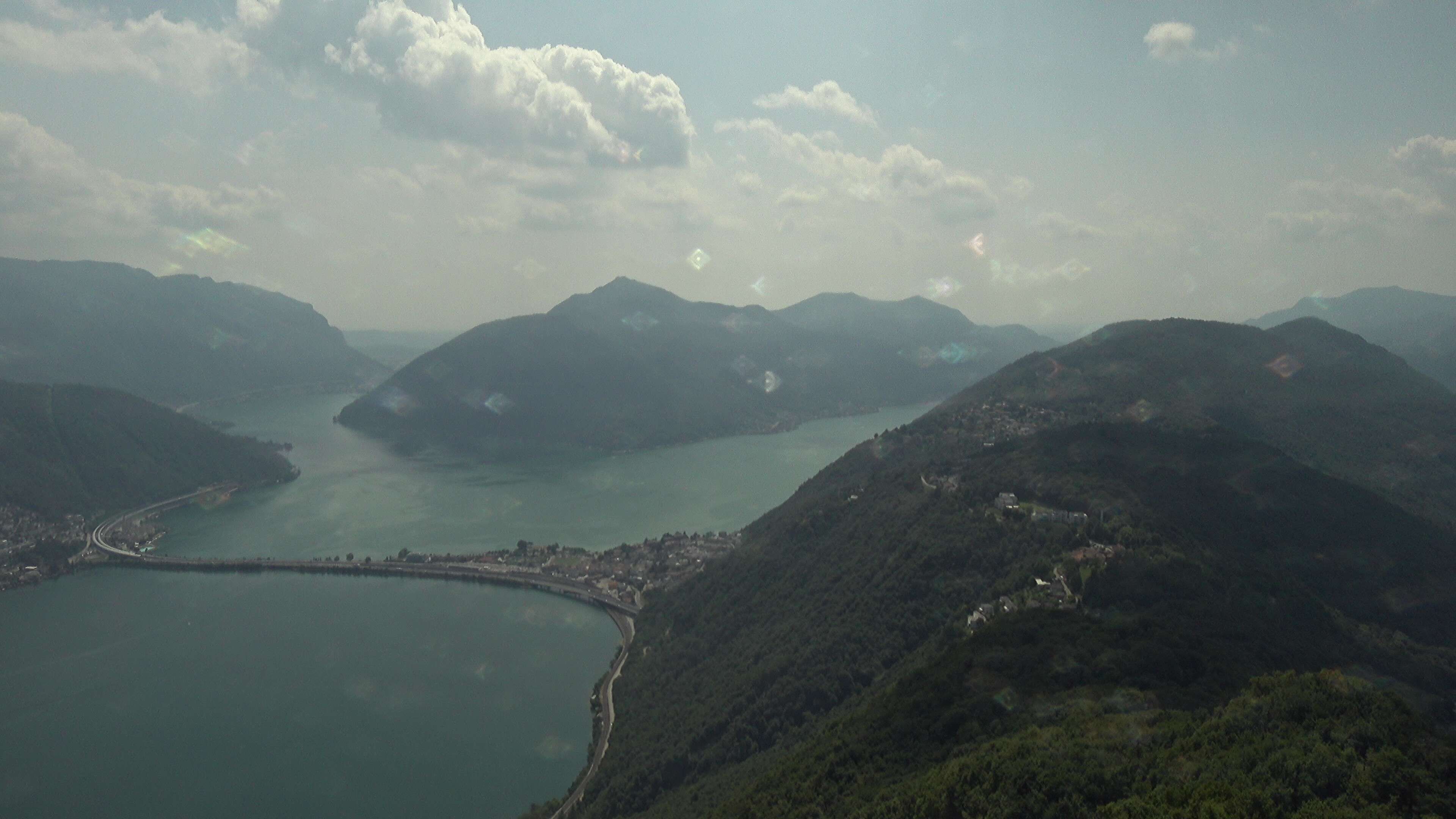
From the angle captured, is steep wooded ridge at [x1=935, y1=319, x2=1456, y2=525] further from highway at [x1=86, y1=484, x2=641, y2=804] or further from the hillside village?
highway at [x1=86, y1=484, x2=641, y2=804]

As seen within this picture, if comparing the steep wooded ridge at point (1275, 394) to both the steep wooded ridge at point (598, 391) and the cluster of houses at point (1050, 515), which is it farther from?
the steep wooded ridge at point (598, 391)

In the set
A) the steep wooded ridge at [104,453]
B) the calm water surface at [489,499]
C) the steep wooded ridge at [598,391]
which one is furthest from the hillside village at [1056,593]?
the steep wooded ridge at [598,391]

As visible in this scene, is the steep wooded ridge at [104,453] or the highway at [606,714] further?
the steep wooded ridge at [104,453]

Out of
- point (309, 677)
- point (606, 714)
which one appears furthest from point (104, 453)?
point (606, 714)

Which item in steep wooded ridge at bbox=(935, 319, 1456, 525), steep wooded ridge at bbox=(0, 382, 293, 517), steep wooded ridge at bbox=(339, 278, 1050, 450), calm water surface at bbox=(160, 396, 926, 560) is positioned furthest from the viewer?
steep wooded ridge at bbox=(339, 278, 1050, 450)

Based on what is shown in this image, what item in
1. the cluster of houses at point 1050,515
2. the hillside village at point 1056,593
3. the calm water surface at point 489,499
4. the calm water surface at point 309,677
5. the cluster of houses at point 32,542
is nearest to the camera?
the hillside village at point 1056,593

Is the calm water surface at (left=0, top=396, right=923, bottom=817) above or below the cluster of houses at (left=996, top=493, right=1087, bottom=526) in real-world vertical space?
below

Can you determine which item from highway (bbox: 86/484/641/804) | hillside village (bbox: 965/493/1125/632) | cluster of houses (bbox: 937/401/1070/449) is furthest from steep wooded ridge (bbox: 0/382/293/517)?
hillside village (bbox: 965/493/1125/632)

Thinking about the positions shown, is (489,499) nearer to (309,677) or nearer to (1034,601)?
(309,677)
